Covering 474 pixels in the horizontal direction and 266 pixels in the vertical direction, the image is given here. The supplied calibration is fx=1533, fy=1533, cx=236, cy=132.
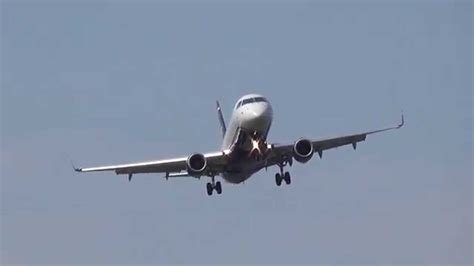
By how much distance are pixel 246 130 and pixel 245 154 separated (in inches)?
68.1

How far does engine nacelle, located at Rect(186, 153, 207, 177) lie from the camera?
253 feet

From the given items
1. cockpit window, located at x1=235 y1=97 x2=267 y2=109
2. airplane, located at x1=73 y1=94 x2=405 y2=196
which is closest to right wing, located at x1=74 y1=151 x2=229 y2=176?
airplane, located at x1=73 y1=94 x2=405 y2=196

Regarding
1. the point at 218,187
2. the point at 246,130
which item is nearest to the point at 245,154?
the point at 246,130

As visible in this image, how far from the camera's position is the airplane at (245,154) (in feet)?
246

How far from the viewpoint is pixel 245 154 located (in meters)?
76.4

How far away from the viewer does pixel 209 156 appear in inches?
3054

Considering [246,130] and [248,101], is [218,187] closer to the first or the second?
[248,101]

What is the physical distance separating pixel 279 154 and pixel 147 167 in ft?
26.2

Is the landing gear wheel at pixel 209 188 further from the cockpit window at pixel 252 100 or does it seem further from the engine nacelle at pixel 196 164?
the cockpit window at pixel 252 100

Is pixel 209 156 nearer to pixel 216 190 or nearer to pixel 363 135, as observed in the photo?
pixel 216 190

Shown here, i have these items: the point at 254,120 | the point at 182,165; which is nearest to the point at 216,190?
the point at 182,165

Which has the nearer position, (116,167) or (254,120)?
(254,120)

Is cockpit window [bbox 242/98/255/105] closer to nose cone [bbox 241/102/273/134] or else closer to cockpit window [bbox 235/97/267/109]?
cockpit window [bbox 235/97/267/109]

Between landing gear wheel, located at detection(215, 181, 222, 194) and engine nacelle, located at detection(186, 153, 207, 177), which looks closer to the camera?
engine nacelle, located at detection(186, 153, 207, 177)
